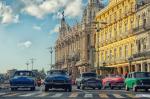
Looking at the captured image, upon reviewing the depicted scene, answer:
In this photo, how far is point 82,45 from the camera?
108 metres

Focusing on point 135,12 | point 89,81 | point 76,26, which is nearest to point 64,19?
point 76,26

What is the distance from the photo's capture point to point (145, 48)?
65.5 meters

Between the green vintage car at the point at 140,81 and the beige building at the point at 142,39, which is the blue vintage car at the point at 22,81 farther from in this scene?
the beige building at the point at 142,39

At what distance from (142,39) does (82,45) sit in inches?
1656

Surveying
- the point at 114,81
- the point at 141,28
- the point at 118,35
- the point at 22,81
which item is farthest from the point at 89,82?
the point at 118,35

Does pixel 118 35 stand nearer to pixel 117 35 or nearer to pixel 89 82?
pixel 117 35

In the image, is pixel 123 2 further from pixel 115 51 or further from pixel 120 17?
pixel 115 51

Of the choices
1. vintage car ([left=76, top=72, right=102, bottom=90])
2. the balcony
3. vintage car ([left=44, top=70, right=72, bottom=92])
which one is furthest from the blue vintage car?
the balcony

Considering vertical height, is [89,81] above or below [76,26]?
below

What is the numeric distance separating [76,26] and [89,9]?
12.1 meters

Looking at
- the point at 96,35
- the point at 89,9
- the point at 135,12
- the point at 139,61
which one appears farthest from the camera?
the point at 89,9

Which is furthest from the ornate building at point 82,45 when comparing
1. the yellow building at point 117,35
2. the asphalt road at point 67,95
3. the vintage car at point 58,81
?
the asphalt road at point 67,95

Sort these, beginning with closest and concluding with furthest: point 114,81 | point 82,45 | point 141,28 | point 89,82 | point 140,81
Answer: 1. point 140,81
2. point 89,82
3. point 114,81
4. point 141,28
5. point 82,45

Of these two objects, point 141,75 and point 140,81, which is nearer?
point 140,81
